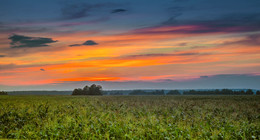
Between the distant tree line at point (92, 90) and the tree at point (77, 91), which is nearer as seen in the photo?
the tree at point (77, 91)

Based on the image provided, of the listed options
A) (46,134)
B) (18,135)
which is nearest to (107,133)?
(46,134)

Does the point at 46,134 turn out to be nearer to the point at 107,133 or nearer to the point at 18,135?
the point at 18,135

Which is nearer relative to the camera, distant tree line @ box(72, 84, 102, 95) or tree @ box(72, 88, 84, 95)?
tree @ box(72, 88, 84, 95)

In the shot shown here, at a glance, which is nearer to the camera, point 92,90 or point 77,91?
point 77,91

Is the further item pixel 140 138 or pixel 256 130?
pixel 256 130

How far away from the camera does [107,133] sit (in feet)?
55.2

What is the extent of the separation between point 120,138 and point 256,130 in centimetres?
1011

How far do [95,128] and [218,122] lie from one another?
35.5ft

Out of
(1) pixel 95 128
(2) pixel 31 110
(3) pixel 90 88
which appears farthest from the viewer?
(3) pixel 90 88

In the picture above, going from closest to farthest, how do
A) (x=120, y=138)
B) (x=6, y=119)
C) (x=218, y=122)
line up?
A: (x=120, y=138) < (x=218, y=122) < (x=6, y=119)

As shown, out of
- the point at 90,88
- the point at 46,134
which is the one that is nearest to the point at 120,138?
the point at 46,134

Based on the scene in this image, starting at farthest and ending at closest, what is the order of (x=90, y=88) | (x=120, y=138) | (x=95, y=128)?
(x=90, y=88) → (x=95, y=128) → (x=120, y=138)

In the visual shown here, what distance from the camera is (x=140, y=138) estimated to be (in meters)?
16.0

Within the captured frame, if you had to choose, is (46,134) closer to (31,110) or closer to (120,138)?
(120,138)
